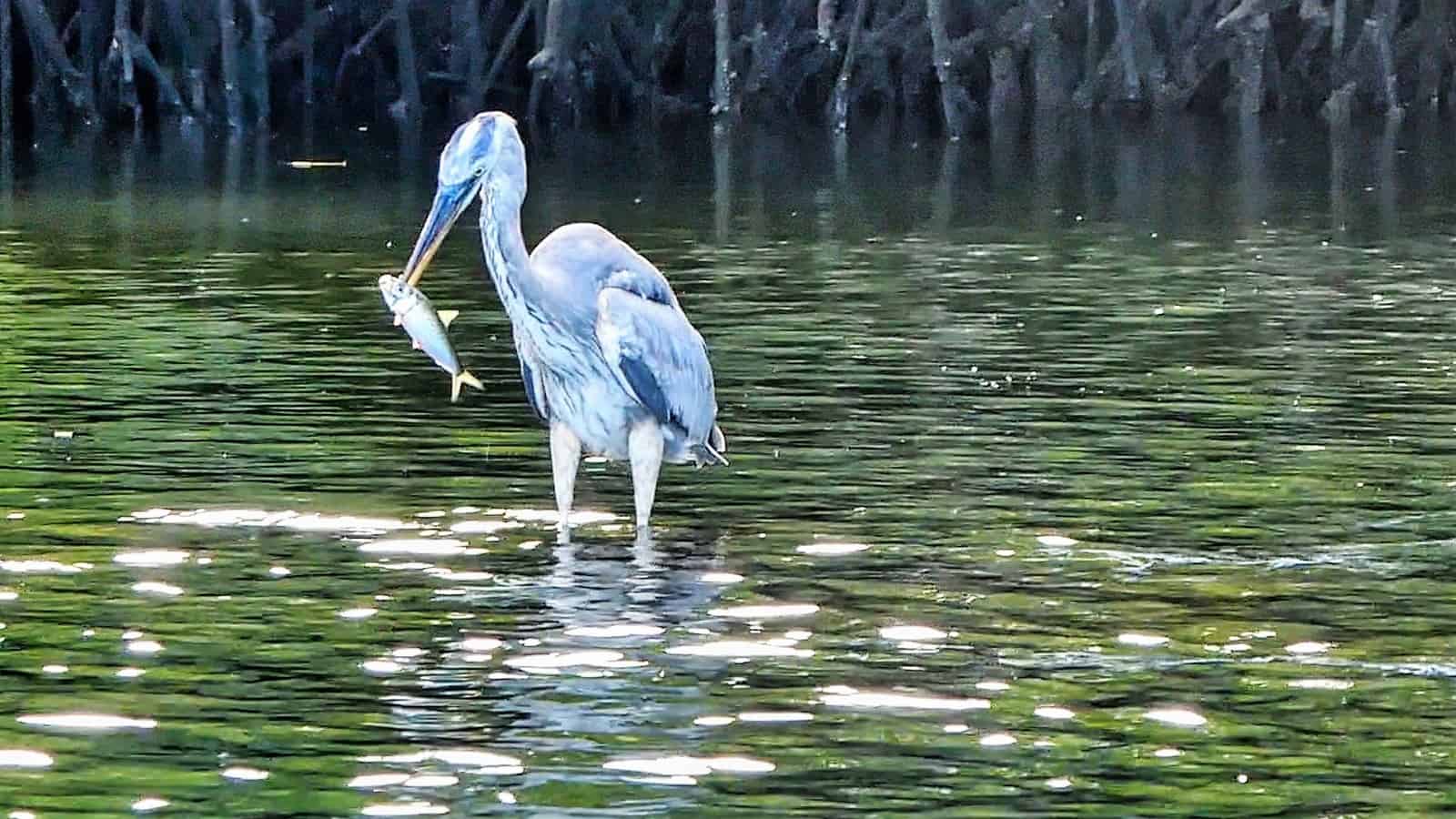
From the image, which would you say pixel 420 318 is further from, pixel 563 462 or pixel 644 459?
pixel 644 459

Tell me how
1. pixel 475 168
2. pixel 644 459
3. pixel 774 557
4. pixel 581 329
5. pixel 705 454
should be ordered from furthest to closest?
pixel 705 454, pixel 644 459, pixel 581 329, pixel 475 168, pixel 774 557

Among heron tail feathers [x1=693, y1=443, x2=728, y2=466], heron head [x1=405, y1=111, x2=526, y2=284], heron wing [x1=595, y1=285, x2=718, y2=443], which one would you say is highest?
heron head [x1=405, y1=111, x2=526, y2=284]

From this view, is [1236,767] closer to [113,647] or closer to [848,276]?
[113,647]

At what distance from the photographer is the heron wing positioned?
10.8 m

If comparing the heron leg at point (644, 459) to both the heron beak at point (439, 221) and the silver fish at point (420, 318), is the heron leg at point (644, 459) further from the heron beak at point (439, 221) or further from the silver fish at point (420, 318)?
the heron beak at point (439, 221)

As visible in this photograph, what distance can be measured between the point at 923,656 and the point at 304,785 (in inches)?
79.8

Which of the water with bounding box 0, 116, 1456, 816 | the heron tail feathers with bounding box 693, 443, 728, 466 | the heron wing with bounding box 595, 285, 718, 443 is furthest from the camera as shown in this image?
the heron tail feathers with bounding box 693, 443, 728, 466

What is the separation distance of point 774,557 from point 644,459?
71cm

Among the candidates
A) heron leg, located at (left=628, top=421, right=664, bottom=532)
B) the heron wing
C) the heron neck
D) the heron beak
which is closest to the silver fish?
the heron beak

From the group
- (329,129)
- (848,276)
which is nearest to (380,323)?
(848,276)

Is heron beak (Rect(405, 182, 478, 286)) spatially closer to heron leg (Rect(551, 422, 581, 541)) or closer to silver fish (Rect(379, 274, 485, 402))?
silver fish (Rect(379, 274, 485, 402))

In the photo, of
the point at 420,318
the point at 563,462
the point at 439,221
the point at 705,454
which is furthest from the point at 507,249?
the point at 705,454

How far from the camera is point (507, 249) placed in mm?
10633

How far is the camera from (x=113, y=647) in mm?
8992
